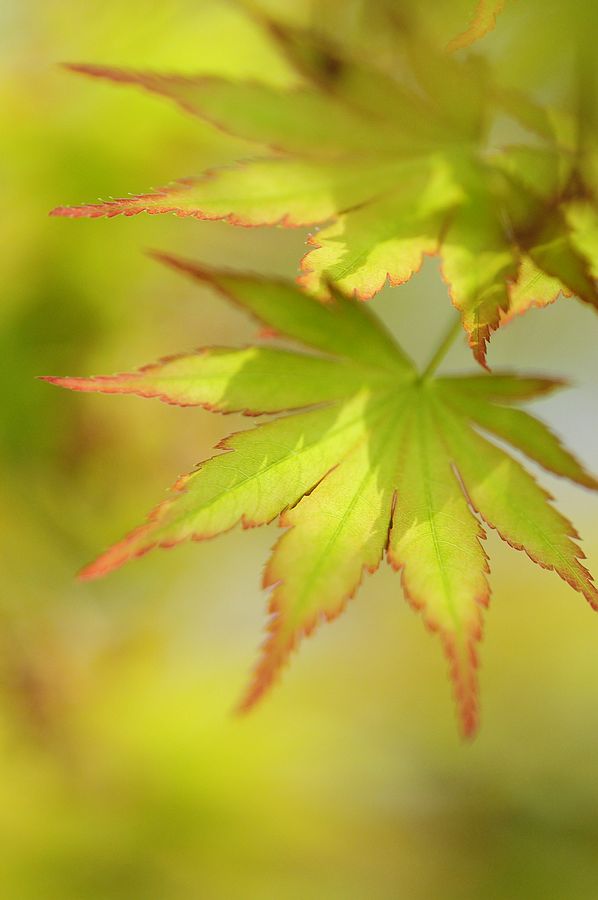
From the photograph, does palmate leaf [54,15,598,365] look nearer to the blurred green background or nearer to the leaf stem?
the leaf stem

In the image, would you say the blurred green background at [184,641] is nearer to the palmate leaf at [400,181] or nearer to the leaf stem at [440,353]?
the palmate leaf at [400,181]

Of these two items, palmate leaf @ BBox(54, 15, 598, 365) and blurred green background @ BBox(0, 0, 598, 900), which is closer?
palmate leaf @ BBox(54, 15, 598, 365)

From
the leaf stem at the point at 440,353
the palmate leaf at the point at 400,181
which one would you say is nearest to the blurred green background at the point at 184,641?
the palmate leaf at the point at 400,181

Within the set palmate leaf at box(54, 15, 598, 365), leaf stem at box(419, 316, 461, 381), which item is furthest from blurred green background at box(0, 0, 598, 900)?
leaf stem at box(419, 316, 461, 381)

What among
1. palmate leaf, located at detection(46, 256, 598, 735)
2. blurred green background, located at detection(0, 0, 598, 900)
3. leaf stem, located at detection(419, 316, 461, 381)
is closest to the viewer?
palmate leaf, located at detection(46, 256, 598, 735)

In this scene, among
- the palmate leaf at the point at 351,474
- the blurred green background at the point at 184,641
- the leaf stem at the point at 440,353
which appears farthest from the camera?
the blurred green background at the point at 184,641

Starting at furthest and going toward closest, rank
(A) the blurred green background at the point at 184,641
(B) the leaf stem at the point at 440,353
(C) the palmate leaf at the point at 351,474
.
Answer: (A) the blurred green background at the point at 184,641 < (B) the leaf stem at the point at 440,353 < (C) the palmate leaf at the point at 351,474

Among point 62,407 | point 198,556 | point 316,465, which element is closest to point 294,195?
point 316,465

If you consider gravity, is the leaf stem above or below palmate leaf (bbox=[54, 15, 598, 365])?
below
